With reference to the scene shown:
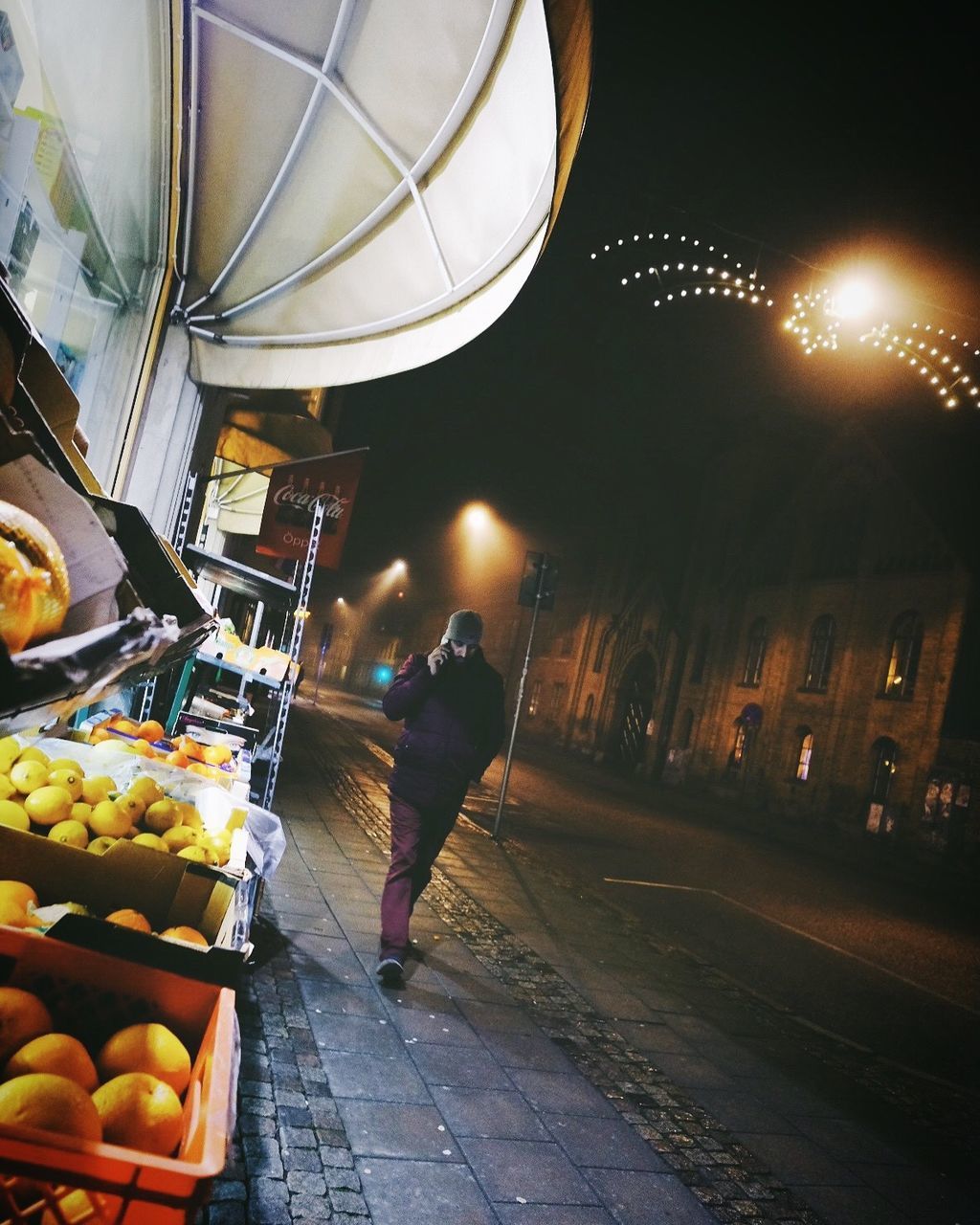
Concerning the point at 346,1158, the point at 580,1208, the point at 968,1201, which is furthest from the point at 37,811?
the point at 968,1201

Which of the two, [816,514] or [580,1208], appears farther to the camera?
[816,514]

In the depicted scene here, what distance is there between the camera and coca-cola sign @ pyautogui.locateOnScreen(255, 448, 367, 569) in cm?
927

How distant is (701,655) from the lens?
29.6 m

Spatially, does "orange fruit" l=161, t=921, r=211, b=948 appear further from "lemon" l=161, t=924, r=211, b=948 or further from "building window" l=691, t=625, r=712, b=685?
"building window" l=691, t=625, r=712, b=685

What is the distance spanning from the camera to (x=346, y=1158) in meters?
2.84

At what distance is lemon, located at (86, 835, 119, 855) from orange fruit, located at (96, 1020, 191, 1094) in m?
1.25

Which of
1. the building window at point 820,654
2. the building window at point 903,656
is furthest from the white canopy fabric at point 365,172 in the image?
the building window at point 820,654

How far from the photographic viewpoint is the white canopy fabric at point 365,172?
3.32 meters

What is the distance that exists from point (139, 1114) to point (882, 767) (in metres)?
23.1

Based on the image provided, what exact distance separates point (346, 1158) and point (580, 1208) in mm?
917

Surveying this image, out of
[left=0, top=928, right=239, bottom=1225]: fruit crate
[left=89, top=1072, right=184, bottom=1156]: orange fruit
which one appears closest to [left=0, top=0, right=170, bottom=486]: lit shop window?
[left=0, top=928, right=239, bottom=1225]: fruit crate

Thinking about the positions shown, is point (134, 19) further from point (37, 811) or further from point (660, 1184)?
point (660, 1184)

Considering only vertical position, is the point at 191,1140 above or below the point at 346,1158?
above

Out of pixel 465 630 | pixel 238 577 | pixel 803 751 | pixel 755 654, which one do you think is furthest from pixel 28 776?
pixel 755 654
